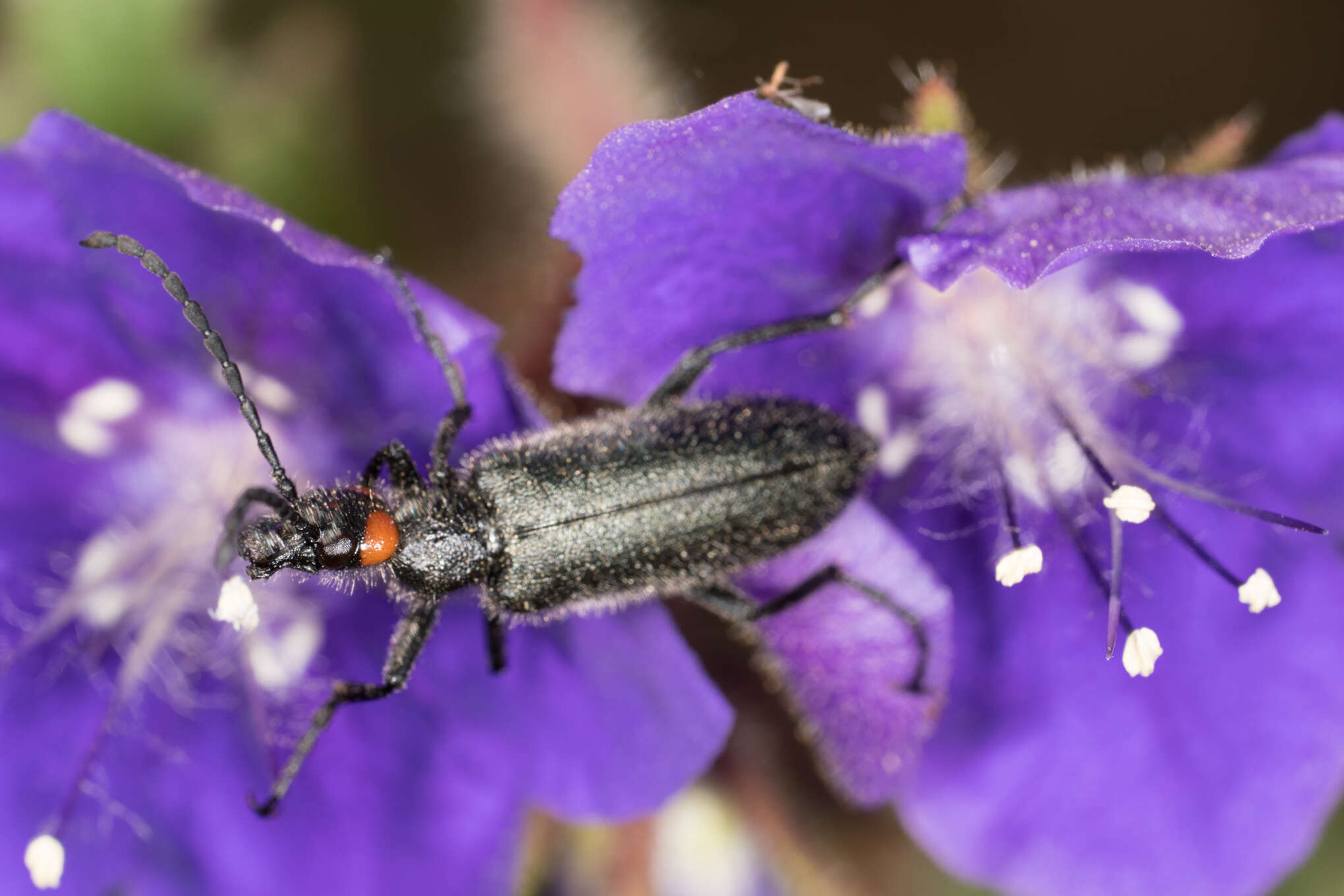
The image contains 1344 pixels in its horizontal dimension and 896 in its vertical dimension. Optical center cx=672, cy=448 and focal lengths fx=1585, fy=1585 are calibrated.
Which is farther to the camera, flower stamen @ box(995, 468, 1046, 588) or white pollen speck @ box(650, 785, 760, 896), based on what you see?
white pollen speck @ box(650, 785, 760, 896)

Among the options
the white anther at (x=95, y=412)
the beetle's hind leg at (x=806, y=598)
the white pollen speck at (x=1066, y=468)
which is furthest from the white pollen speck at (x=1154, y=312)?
the white anther at (x=95, y=412)

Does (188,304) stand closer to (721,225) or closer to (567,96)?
(721,225)

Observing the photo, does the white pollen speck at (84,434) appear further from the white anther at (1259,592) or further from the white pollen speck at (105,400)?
the white anther at (1259,592)

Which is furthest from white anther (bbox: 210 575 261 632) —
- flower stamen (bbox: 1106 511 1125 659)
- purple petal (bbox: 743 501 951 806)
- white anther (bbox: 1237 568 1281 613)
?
white anther (bbox: 1237 568 1281 613)

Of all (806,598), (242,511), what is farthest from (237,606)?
(806,598)

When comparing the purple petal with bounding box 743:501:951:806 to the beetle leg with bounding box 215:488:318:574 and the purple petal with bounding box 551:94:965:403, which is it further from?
the beetle leg with bounding box 215:488:318:574

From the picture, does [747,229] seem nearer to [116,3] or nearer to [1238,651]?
[1238,651]
